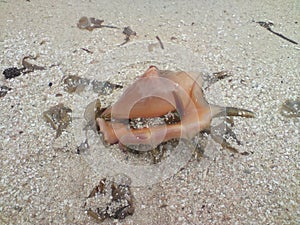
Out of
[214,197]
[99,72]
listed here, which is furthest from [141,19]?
[214,197]

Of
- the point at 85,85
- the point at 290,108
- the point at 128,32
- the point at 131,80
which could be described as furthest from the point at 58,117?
the point at 290,108

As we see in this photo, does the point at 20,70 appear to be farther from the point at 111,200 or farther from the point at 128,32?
the point at 111,200

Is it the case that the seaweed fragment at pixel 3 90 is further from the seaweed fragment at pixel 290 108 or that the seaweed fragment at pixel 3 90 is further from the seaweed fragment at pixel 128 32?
the seaweed fragment at pixel 290 108

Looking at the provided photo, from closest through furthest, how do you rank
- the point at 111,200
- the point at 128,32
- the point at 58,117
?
the point at 111,200, the point at 58,117, the point at 128,32

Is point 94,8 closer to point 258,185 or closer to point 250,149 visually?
point 250,149

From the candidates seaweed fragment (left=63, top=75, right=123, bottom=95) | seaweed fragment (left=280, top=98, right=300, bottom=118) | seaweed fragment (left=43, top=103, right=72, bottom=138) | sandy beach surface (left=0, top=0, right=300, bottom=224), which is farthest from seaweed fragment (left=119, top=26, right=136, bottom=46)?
seaweed fragment (left=280, top=98, right=300, bottom=118)
